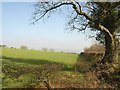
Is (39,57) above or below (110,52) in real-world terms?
below

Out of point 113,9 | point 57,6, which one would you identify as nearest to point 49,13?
point 57,6

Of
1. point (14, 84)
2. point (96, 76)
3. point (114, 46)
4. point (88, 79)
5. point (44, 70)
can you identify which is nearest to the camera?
point (44, 70)

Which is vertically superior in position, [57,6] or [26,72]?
[57,6]

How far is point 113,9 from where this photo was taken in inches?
786

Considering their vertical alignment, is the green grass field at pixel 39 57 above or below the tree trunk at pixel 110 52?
below

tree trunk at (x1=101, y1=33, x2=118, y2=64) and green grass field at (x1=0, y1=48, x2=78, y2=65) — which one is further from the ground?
tree trunk at (x1=101, y1=33, x2=118, y2=64)

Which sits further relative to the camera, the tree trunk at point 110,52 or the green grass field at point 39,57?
the green grass field at point 39,57

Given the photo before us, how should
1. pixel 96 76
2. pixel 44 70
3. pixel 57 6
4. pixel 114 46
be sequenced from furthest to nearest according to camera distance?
pixel 114 46, pixel 57 6, pixel 96 76, pixel 44 70

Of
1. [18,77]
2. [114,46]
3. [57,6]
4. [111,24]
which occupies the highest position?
[57,6]

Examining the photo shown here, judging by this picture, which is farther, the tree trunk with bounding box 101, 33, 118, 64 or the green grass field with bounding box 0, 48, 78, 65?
the green grass field with bounding box 0, 48, 78, 65

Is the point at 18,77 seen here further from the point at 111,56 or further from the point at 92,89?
the point at 111,56

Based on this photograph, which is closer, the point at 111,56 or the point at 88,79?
the point at 88,79

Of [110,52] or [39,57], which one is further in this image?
[39,57]

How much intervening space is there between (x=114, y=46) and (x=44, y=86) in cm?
998
